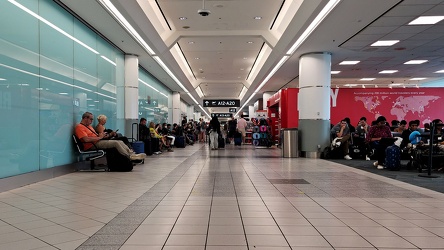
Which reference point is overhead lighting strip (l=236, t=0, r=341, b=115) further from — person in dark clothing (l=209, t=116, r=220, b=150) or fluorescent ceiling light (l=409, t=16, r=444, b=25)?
person in dark clothing (l=209, t=116, r=220, b=150)

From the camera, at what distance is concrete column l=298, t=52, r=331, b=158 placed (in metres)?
12.0

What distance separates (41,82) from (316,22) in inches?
248

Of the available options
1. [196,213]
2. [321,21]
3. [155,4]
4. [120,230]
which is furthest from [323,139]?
[120,230]

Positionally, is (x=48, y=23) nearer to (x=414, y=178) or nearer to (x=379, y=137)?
(x=414, y=178)

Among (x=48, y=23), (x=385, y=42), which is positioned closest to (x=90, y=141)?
(x=48, y=23)

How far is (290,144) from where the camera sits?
492 inches

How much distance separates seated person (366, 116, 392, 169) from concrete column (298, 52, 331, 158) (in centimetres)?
276

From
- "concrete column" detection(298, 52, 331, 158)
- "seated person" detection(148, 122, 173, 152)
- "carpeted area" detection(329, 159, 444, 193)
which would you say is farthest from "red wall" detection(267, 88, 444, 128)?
"carpeted area" detection(329, 159, 444, 193)

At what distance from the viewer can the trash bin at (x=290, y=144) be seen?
12.5 meters

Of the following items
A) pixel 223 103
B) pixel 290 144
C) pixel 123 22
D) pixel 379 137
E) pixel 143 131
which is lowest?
pixel 290 144

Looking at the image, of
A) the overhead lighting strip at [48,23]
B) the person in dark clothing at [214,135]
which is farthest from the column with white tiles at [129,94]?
the person in dark clothing at [214,135]

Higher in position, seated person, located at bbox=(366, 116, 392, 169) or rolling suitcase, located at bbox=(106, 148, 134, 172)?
seated person, located at bbox=(366, 116, 392, 169)

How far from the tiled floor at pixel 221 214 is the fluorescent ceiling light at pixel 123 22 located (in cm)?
365

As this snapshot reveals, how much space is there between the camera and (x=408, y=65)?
48.4 feet
